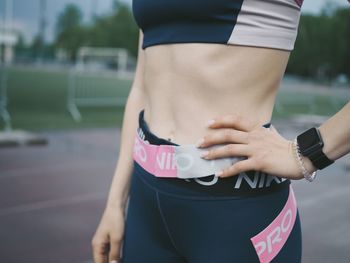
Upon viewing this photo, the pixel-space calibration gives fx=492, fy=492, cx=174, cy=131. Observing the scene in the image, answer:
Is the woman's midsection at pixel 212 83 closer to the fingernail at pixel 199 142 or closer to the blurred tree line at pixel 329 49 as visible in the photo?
the fingernail at pixel 199 142

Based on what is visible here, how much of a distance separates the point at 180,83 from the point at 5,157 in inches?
231

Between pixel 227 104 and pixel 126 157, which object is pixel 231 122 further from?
pixel 126 157

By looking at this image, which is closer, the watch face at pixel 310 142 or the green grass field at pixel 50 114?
the watch face at pixel 310 142

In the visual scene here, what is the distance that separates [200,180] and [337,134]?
30cm

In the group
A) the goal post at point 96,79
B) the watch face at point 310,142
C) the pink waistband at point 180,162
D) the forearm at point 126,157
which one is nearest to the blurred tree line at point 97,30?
the goal post at point 96,79

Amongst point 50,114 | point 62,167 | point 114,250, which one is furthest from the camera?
point 50,114

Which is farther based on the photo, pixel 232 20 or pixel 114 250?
pixel 114 250


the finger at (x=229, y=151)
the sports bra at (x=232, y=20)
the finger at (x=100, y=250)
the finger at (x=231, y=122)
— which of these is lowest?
the finger at (x=100, y=250)

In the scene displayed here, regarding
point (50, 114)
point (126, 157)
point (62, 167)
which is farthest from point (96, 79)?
point (126, 157)

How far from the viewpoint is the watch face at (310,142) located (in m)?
1.02

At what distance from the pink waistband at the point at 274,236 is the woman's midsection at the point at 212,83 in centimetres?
22

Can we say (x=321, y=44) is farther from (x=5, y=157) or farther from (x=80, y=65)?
(x=5, y=157)

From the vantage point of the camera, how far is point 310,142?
1021 mm

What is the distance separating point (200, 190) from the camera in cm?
104
